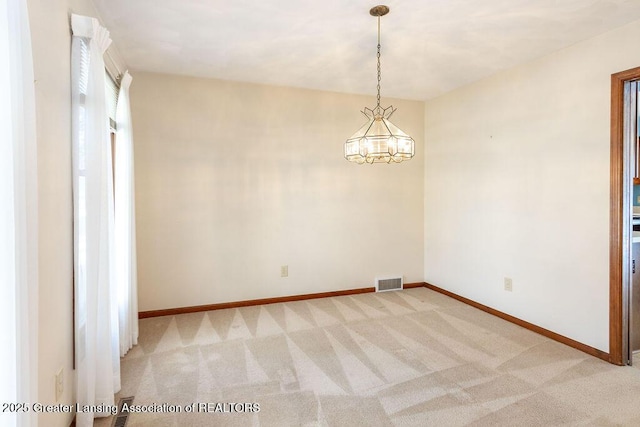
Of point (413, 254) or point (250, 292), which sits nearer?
point (250, 292)

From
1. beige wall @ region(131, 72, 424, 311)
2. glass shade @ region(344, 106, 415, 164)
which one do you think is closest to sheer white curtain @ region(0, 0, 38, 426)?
glass shade @ region(344, 106, 415, 164)

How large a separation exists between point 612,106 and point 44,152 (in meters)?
3.67

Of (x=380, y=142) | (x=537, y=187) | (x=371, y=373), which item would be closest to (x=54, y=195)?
(x=380, y=142)

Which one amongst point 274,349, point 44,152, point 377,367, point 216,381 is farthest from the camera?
point 274,349

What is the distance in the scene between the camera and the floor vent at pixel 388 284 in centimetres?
441

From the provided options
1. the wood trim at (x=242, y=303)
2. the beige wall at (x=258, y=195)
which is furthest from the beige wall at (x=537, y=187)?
the wood trim at (x=242, y=303)

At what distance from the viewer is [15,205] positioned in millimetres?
1104

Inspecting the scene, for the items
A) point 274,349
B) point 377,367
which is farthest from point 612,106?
point 274,349

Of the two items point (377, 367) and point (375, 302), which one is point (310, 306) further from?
point (377, 367)

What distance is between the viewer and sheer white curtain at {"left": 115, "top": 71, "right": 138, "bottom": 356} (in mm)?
2650

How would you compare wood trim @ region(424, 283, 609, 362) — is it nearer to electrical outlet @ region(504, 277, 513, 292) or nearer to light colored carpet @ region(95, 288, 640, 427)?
light colored carpet @ region(95, 288, 640, 427)

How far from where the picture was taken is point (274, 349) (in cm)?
278

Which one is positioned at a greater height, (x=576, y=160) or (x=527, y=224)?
(x=576, y=160)

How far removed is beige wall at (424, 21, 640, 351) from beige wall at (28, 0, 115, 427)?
3.63m
